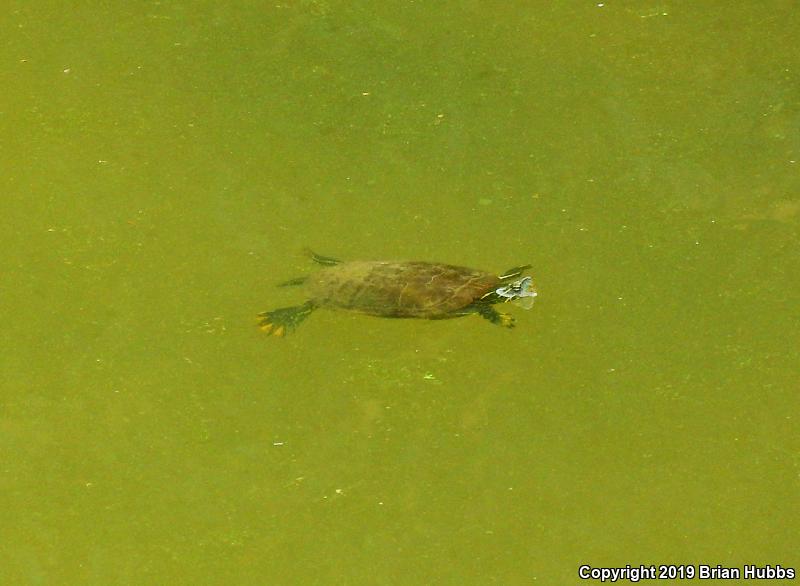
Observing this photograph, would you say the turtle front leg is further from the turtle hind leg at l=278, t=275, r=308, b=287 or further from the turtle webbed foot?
the turtle hind leg at l=278, t=275, r=308, b=287

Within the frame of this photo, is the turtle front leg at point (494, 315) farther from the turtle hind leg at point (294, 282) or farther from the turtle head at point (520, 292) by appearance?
the turtle hind leg at point (294, 282)

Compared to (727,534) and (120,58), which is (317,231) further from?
(727,534)

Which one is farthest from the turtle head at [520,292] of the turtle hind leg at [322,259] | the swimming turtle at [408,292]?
the turtle hind leg at [322,259]

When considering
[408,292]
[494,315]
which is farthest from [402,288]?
[494,315]

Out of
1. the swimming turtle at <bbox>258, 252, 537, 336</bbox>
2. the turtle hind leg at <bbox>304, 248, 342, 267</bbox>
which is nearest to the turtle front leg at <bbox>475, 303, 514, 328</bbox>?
the swimming turtle at <bbox>258, 252, 537, 336</bbox>

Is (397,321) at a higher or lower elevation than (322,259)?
lower

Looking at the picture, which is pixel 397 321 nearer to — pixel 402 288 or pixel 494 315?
pixel 402 288

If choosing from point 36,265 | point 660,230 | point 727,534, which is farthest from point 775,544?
point 36,265
